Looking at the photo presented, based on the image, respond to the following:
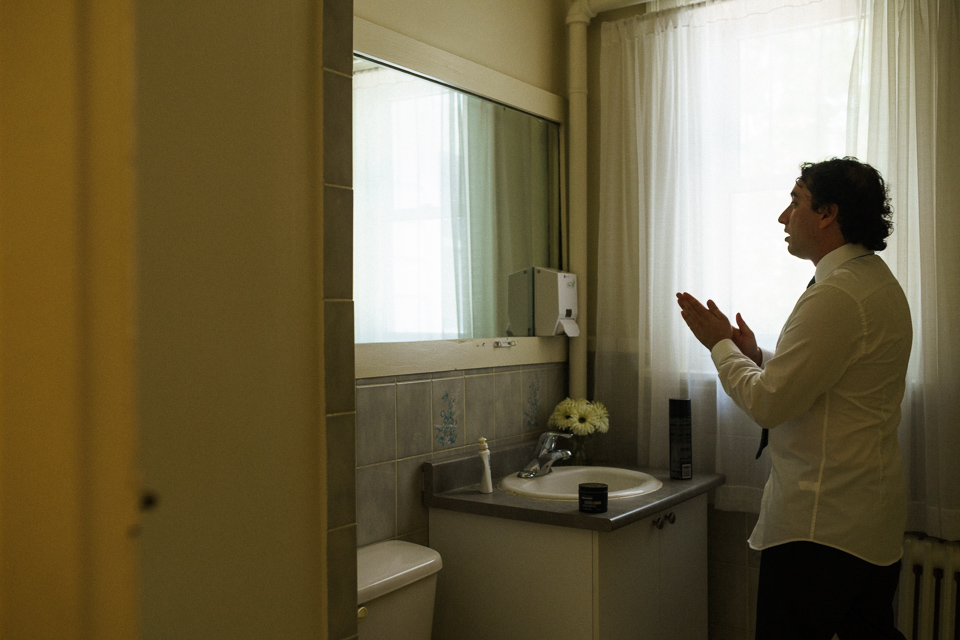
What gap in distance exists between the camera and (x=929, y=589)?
7.81ft

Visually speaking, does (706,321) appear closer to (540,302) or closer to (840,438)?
(840,438)

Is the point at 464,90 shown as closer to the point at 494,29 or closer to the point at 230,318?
the point at 494,29

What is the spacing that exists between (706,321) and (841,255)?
0.37 metres

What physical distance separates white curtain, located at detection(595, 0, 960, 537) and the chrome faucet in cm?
45

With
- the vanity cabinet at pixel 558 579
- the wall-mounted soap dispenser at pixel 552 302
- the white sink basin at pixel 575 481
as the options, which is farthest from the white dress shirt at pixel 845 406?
the wall-mounted soap dispenser at pixel 552 302

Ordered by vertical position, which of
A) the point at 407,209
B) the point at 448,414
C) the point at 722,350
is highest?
the point at 407,209

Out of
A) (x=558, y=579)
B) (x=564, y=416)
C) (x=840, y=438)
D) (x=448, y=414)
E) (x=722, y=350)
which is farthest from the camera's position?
(x=564, y=416)

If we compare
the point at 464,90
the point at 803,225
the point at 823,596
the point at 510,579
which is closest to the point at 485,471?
the point at 510,579

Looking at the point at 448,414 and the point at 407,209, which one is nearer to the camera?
the point at 407,209

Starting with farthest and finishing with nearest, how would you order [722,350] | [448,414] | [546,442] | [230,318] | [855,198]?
[546,442], [448,414], [722,350], [855,198], [230,318]

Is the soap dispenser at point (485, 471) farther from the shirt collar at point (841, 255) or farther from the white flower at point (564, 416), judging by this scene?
the shirt collar at point (841, 255)

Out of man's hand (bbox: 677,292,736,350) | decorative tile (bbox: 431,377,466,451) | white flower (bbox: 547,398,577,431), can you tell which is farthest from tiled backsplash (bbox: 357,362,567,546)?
man's hand (bbox: 677,292,736,350)

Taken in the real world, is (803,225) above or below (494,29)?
below

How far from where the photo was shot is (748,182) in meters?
2.69
